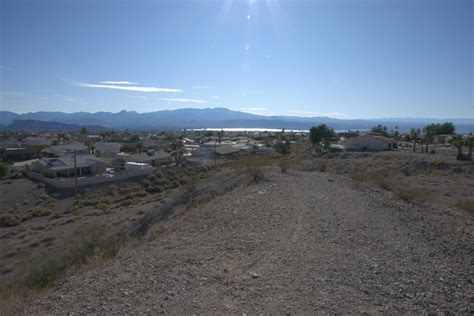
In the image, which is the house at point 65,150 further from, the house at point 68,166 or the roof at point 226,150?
the roof at point 226,150

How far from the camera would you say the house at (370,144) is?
210ft

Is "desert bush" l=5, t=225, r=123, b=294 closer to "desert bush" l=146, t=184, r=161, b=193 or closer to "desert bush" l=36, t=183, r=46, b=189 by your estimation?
"desert bush" l=146, t=184, r=161, b=193

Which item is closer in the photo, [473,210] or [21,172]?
[473,210]

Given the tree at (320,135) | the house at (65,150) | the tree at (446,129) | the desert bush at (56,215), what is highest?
the tree at (446,129)

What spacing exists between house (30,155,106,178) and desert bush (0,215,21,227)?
1988 cm

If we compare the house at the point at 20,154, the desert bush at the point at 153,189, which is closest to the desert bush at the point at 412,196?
the desert bush at the point at 153,189

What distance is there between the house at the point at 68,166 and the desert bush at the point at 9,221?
65.2ft

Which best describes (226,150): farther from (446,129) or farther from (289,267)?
(289,267)

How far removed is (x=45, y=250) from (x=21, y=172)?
3810 cm

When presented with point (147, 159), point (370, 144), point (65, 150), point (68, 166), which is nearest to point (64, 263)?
point (68, 166)

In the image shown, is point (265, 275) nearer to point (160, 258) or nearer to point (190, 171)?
point (160, 258)

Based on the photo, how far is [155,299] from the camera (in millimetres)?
6844

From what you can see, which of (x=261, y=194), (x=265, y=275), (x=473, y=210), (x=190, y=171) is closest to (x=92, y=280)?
(x=265, y=275)

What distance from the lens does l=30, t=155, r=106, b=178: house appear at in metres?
50.5
